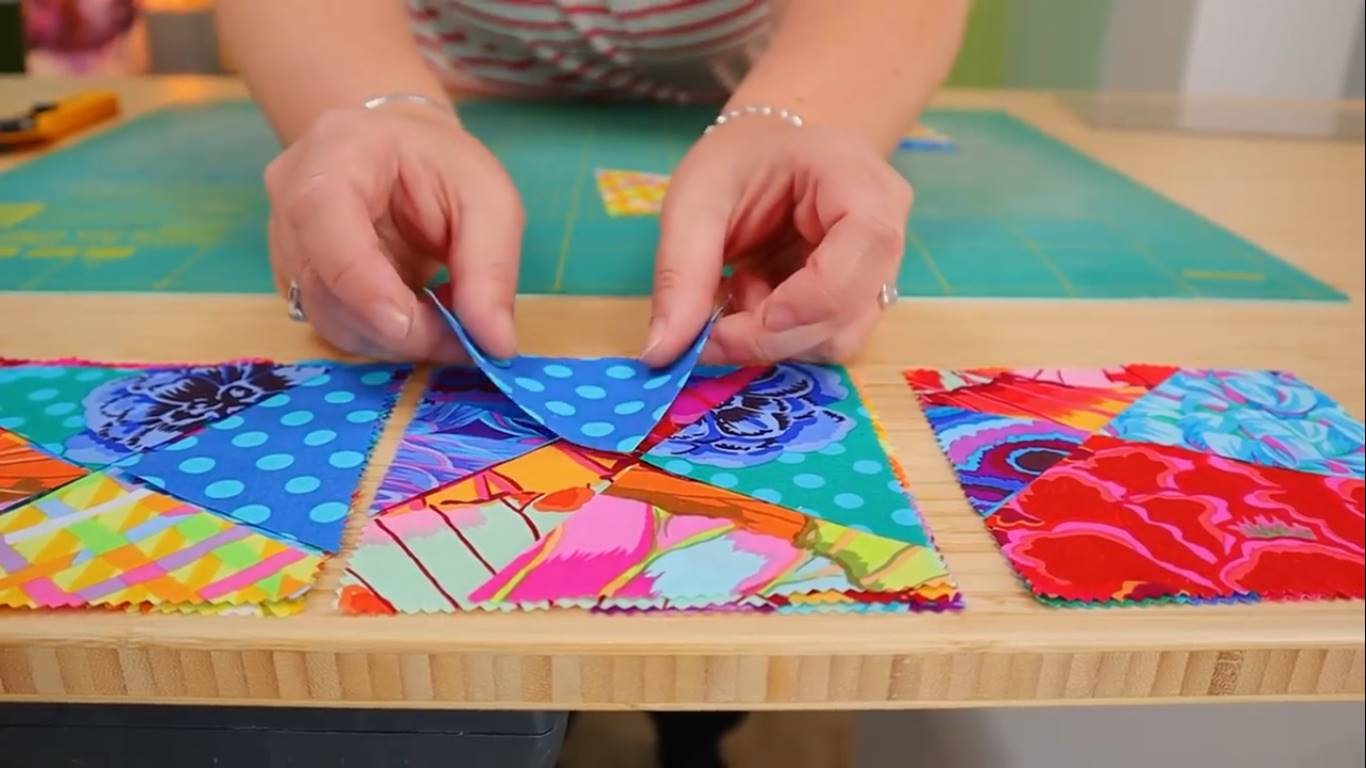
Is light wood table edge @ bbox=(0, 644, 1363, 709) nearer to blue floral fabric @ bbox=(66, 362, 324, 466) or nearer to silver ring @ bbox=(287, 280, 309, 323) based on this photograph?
blue floral fabric @ bbox=(66, 362, 324, 466)

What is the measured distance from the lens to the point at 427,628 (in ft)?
1.02

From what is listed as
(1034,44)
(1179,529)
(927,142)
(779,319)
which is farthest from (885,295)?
(1034,44)

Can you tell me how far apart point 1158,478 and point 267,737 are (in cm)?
32

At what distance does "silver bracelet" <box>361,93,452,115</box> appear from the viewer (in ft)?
1.75

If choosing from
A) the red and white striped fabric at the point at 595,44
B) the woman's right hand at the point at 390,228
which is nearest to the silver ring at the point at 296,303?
the woman's right hand at the point at 390,228

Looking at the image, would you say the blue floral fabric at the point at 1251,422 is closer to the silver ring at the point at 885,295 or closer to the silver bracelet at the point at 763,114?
the silver ring at the point at 885,295

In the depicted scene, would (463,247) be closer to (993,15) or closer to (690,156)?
(690,156)

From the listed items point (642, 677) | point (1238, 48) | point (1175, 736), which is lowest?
point (1175, 736)

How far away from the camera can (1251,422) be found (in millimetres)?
435

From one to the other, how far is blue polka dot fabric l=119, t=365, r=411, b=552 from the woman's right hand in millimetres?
31

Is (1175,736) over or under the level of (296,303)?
under

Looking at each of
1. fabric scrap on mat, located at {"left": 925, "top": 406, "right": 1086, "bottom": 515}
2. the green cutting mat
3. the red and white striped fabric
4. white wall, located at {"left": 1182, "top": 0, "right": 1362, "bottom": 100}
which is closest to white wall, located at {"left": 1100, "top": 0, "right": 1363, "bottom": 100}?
white wall, located at {"left": 1182, "top": 0, "right": 1362, "bottom": 100}

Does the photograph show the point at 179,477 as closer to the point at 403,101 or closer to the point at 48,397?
the point at 48,397

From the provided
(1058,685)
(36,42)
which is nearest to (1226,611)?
(1058,685)
